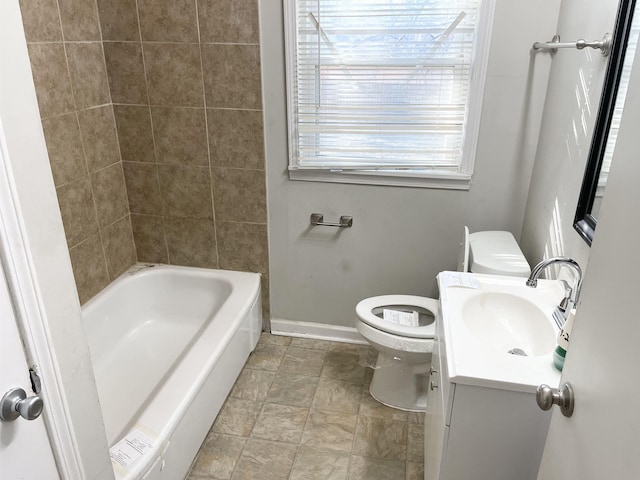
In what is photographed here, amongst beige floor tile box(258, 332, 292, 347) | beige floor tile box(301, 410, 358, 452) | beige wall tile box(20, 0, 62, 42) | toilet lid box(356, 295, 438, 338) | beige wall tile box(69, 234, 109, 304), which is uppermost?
beige wall tile box(20, 0, 62, 42)

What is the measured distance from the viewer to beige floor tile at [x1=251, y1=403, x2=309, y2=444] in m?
2.11

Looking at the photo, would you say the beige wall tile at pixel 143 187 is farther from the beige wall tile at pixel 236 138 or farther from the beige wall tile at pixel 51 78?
the beige wall tile at pixel 51 78

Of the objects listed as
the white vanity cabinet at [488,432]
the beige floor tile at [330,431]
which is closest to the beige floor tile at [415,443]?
the beige floor tile at [330,431]

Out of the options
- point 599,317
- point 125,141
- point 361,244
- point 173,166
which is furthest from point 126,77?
point 599,317

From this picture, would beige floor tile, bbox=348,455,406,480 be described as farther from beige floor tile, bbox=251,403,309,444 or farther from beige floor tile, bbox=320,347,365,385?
beige floor tile, bbox=320,347,365,385

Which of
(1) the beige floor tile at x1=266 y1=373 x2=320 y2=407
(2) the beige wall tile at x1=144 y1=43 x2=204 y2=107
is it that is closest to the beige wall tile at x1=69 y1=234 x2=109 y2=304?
(2) the beige wall tile at x1=144 y1=43 x2=204 y2=107

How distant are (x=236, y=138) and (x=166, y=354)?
1.18m

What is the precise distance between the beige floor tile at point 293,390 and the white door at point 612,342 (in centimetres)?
153

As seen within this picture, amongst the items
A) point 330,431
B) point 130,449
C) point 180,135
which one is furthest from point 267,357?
point 180,135

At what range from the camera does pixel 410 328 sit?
2.12 meters

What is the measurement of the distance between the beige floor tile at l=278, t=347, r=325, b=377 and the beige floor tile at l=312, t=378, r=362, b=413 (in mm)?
106

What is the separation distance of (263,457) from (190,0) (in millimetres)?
2084

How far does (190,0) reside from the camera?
223 cm

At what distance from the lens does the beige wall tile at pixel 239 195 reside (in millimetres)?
2514
